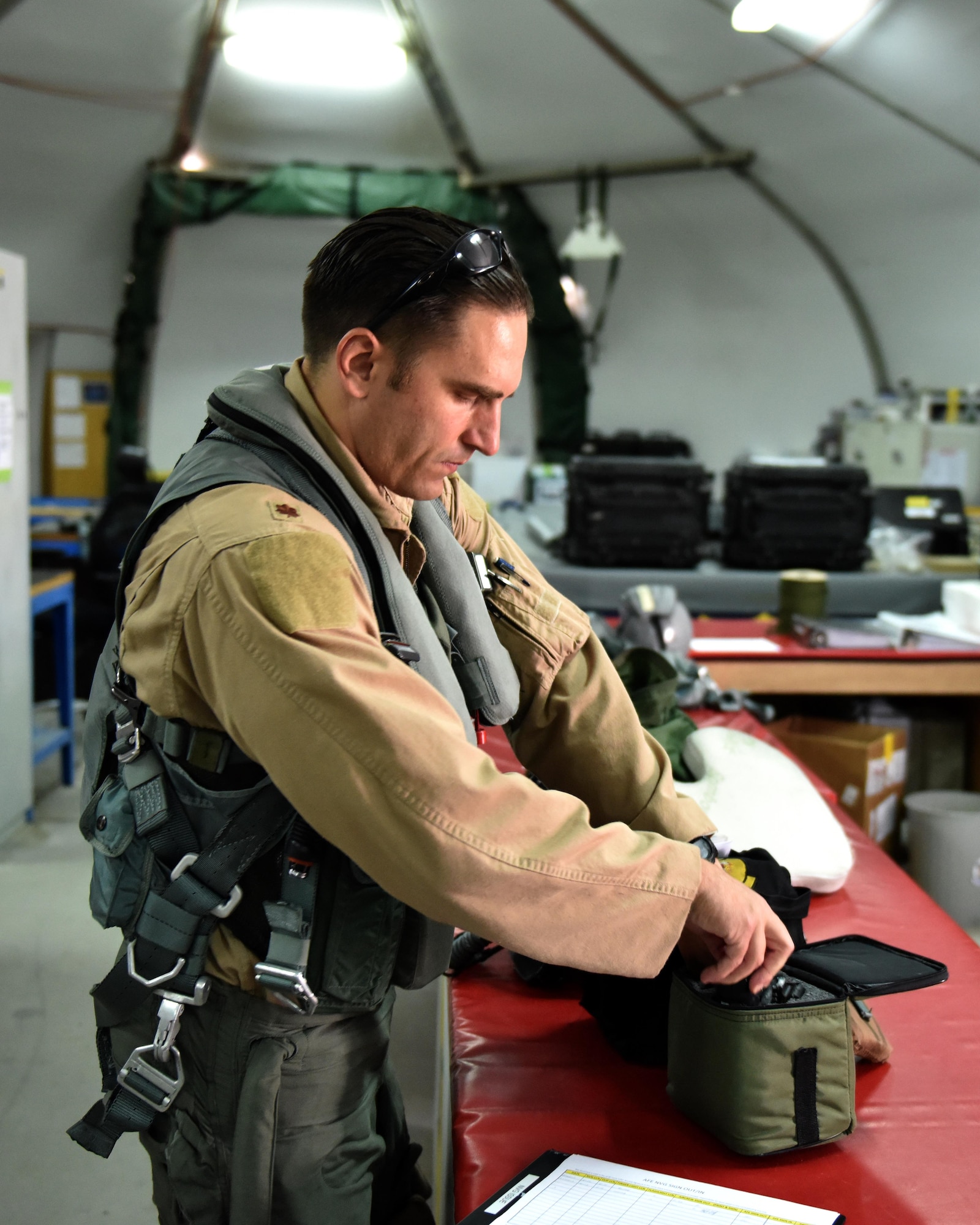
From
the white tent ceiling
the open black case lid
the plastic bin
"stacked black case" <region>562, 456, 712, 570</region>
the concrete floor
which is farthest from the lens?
the white tent ceiling

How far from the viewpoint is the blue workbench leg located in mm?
4355

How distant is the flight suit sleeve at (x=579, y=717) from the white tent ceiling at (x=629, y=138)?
416cm

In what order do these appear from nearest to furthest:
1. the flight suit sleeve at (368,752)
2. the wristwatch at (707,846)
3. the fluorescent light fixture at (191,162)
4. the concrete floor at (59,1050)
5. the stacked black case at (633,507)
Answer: the flight suit sleeve at (368,752) < the wristwatch at (707,846) < the concrete floor at (59,1050) < the stacked black case at (633,507) < the fluorescent light fixture at (191,162)

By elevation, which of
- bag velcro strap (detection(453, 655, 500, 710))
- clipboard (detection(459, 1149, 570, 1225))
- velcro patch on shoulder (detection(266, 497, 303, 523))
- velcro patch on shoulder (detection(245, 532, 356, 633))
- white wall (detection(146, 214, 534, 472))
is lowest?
clipboard (detection(459, 1149, 570, 1225))

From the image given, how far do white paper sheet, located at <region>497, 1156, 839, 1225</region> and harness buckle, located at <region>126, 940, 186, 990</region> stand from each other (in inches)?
16.0

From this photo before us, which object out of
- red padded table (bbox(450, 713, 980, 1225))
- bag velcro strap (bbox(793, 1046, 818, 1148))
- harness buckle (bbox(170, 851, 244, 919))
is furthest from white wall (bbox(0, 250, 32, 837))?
bag velcro strap (bbox(793, 1046, 818, 1148))

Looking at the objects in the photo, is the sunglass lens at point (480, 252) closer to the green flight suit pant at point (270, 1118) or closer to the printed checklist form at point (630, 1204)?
the green flight suit pant at point (270, 1118)

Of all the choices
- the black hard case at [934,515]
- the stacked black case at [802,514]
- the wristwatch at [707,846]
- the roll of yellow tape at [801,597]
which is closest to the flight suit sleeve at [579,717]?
the wristwatch at [707,846]

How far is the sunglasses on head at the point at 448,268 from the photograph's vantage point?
1057 mm

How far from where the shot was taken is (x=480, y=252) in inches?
42.6

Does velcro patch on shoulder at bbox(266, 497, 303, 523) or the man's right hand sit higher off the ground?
velcro patch on shoulder at bbox(266, 497, 303, 523)

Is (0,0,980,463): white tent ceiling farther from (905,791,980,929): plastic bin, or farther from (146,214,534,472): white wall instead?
(905,791,980,929): plastic bin

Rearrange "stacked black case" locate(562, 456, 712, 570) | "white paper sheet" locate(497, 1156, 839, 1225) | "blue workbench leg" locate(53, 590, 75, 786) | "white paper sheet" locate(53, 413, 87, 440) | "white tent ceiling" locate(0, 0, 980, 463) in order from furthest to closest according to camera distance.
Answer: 1. "white paper sheet" locate(53, 413, 87, 440)
2. "white tent ceiling" locate(0, 0, 980, 463)
3. "blue workbench leg" locate(53, 590, 75, 786)
4. "stacked black case" locate(562, 456, 712, 570)
5. "white paper sheet" locate(497, 1156, 839, 1225)

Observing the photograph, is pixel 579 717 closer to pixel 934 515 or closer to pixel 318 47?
pixel 934 515
